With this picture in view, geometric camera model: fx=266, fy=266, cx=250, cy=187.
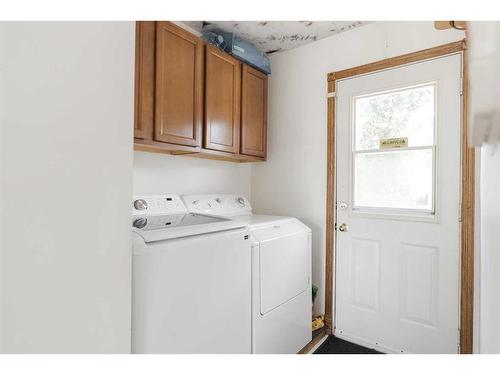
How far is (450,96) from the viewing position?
173 centimetres

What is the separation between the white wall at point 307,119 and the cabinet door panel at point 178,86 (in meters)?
0.90

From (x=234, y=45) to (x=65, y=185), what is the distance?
1806 mm

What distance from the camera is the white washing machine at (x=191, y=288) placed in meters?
1.06

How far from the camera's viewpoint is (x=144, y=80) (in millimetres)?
1553

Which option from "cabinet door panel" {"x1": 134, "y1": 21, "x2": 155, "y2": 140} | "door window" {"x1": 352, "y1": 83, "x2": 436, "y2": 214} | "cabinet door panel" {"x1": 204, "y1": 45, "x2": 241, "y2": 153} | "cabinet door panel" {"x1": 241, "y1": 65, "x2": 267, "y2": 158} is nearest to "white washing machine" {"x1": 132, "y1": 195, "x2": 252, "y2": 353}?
"cabinet door panel" {"x1": 134, "y1": 21, "x2": 155, "y2": 140}

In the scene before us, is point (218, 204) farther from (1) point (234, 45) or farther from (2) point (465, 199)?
(2) point (465, 199)

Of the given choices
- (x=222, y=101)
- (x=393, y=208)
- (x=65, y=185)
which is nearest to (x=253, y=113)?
(x=222, y=101)

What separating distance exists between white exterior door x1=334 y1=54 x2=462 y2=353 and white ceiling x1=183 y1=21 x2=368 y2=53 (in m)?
0.45

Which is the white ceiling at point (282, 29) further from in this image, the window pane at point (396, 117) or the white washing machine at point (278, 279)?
the white washing machine at point (278, 279)

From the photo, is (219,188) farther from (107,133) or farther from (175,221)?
(107,133)

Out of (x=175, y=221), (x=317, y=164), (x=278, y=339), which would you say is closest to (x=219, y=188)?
(x=175, y=221)

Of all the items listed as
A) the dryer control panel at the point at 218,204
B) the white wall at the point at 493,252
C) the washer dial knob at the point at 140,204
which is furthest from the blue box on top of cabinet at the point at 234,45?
the white wall at the point at 493,252
